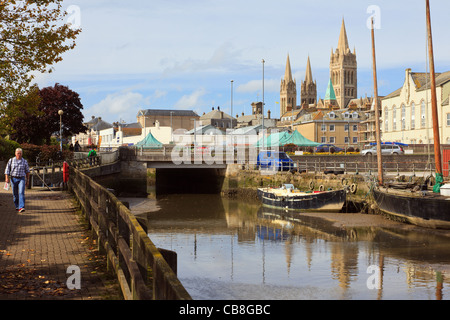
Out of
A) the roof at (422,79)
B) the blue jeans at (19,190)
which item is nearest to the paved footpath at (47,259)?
the blue jeans at (19,190)

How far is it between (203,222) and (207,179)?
27.6m

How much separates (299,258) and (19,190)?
35.1 ft

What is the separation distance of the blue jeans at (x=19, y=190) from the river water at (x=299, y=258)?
563cm

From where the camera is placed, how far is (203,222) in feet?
103

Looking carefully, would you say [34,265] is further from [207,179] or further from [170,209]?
[207,179]

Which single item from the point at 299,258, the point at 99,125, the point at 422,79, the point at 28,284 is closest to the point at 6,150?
the point at 299,258

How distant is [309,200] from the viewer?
3581 centimetres

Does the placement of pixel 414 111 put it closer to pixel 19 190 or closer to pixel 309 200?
pixel 309 200

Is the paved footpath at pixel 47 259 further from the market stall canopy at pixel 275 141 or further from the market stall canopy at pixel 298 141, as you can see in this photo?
the market stall canopy at pixel 298 141

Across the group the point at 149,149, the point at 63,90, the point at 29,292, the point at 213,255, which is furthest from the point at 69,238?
the point at 63,90

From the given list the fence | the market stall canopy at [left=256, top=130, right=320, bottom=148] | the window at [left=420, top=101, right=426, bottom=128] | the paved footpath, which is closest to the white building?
the window at [left=420, top=101, right=426, bottom=128]

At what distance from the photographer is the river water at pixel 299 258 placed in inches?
607

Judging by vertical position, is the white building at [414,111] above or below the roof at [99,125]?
below

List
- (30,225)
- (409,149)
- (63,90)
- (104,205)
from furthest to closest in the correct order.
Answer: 1. (63,90)
2. (409,149)
3. (30,225)
4. (104,205)
